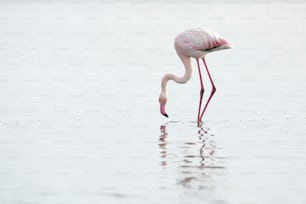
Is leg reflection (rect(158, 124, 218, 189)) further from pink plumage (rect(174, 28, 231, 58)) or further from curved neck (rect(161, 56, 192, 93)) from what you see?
pink plumage (rect(174, 28, 231, 58))

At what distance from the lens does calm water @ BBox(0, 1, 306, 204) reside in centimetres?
1067

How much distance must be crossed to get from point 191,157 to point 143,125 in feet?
11.5

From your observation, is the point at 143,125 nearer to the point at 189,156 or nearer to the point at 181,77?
the point at 181,77

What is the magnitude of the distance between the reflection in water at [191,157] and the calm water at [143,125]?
2cm

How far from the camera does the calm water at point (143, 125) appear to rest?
10672 millimetres

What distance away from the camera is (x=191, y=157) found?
12617 millimetres

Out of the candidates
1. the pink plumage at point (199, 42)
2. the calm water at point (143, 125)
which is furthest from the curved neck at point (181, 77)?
the calm water at point (143, 125)

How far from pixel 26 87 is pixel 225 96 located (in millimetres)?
4312

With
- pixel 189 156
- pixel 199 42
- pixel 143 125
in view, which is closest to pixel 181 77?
pixel 199 42

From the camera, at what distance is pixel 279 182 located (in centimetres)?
1094

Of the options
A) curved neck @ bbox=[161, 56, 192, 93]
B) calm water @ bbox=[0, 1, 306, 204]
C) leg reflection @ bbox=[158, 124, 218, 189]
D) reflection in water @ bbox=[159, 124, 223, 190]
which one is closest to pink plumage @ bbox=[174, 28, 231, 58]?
curved neck @ bbox=[161, 56, 192, 93]

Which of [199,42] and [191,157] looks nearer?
[191,157]

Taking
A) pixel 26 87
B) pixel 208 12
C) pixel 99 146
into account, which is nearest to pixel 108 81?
pixel 26 87

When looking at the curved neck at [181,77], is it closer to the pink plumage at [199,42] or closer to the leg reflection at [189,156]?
the pink plumage at [199,42]
